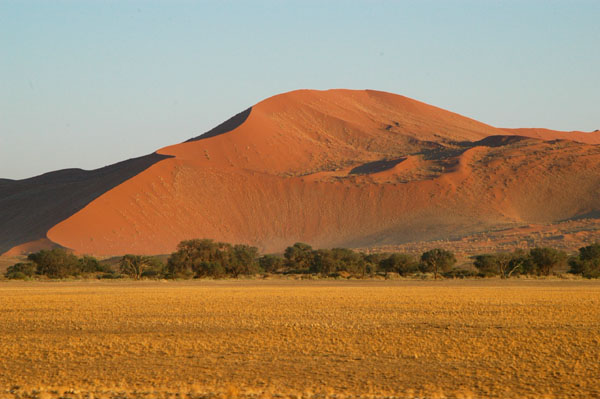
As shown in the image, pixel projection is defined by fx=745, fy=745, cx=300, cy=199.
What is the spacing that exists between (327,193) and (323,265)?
135 feet

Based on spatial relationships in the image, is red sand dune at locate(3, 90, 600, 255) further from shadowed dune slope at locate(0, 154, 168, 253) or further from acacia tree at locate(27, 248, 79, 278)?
acacia tree at locate(27, 248, 79, 278)

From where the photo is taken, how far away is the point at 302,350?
1534 centimetres

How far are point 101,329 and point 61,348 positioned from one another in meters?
3.67

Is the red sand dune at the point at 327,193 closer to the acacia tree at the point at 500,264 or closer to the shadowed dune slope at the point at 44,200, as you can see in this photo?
the shadowed dune slope at the point at 44,200

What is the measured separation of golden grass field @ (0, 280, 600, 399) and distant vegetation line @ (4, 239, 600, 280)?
27.8m

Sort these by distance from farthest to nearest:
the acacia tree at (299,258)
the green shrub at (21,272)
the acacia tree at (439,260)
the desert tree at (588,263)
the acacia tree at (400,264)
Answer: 1. the acacia tree at (299,258)
2. the acacia tree at (400,264)
3. the acacia tree at (439,260)
4. the green shrub at (21,272)
5. the desert tree at (588,263)

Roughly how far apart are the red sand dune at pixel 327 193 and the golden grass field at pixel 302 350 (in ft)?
205

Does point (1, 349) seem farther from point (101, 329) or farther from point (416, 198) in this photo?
point (416, 198)

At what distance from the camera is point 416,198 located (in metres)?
95.1

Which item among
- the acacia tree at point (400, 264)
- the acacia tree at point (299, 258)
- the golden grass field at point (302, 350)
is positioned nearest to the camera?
the golden grass field at point (302, 350)

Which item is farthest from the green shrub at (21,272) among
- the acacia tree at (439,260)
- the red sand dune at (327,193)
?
the acacia tree at (439,260)

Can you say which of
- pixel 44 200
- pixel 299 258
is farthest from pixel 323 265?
pixel 44 200

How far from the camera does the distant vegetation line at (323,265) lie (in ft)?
176

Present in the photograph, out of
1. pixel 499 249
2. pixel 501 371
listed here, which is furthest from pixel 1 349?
pixel 499 249
